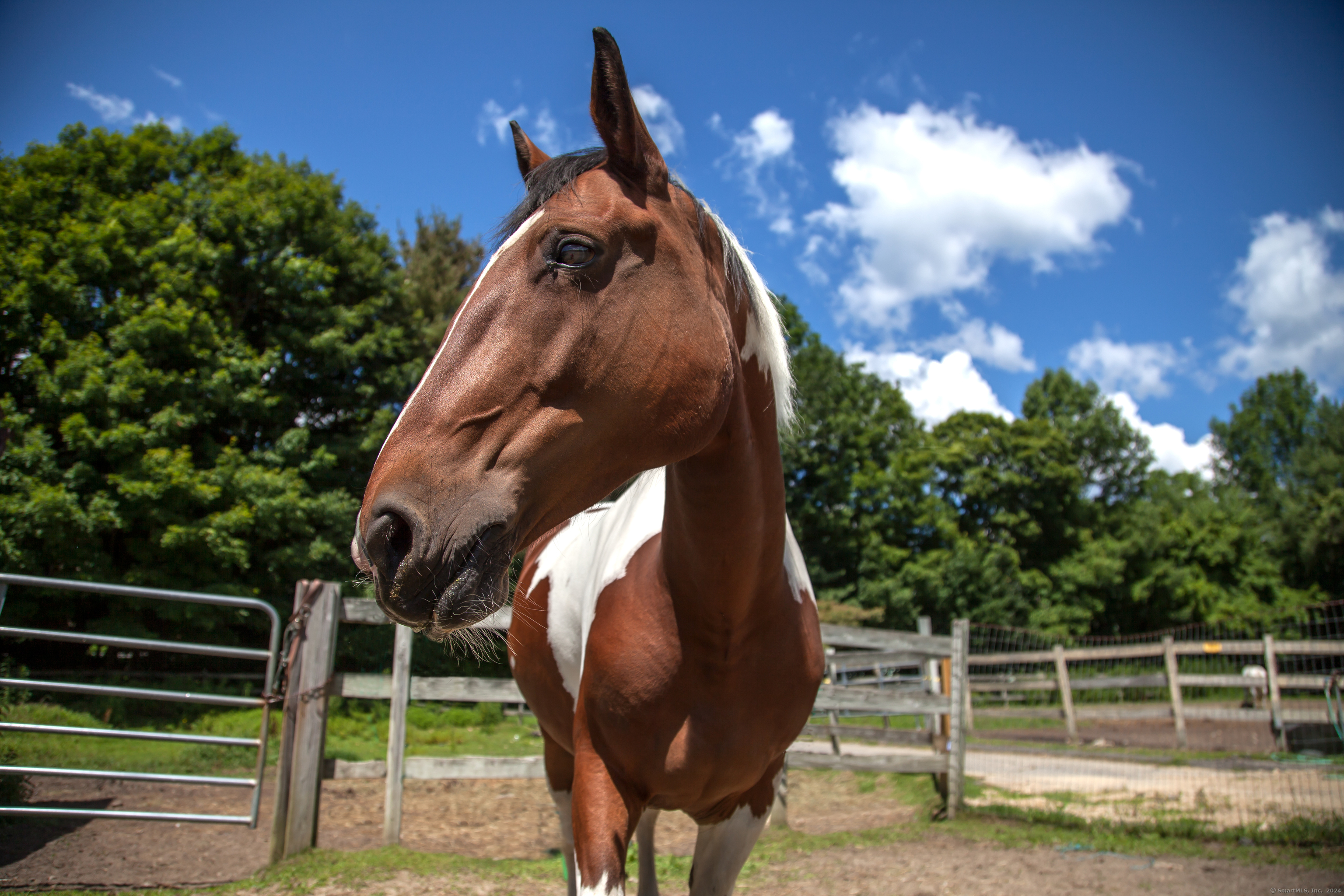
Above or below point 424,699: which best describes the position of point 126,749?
below

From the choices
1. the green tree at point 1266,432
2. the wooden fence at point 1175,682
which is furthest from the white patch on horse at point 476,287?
the green tree at point 1266,432

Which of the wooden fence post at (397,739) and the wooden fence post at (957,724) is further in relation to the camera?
the wooden fence post at (957,724)

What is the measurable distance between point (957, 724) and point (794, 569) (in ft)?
18.7

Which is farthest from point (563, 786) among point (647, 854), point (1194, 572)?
point (1194, 572)

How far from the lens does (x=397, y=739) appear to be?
5.27 metres

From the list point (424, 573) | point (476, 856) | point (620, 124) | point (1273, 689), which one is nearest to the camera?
point (424, 573)

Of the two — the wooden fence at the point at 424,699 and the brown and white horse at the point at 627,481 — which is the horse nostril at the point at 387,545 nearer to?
the brown and white horse at the point at 627,481

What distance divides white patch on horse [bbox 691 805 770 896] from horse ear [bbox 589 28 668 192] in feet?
5.93

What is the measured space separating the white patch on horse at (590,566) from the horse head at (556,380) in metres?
0.84

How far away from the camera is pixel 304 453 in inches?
488

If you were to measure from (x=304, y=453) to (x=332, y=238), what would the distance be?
173 inches

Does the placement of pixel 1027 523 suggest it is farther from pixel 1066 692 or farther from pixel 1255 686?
pixel 1255 686

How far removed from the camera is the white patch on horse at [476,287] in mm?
1293

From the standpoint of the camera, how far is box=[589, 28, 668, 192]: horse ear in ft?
4.69
